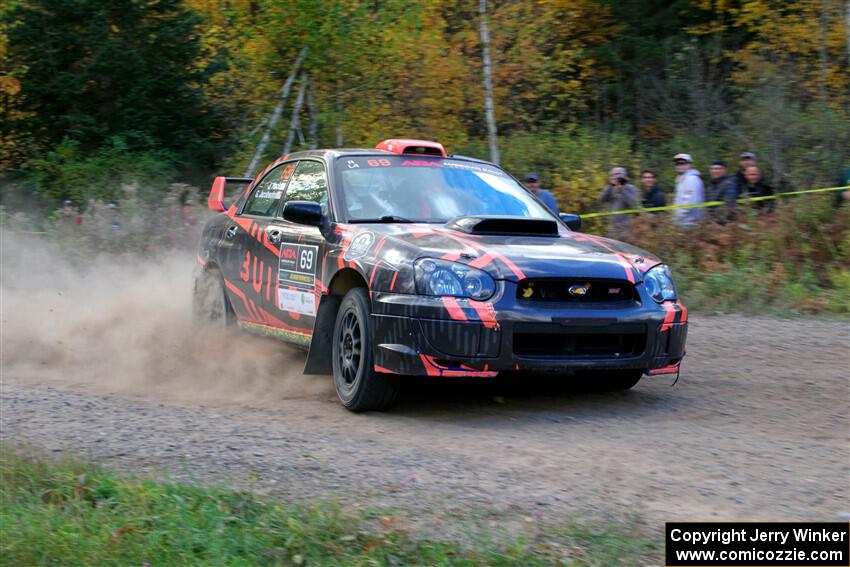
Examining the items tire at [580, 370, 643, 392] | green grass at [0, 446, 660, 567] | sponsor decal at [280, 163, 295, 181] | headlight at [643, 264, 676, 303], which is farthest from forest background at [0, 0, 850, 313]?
green grass at [0, 446, 660, 567]

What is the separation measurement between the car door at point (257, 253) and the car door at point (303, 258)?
133mm

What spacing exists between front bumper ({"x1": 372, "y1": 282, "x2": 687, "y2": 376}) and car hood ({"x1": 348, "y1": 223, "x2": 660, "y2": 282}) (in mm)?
175

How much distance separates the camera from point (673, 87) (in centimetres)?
2356

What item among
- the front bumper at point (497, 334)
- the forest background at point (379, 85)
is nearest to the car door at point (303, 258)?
the front bumper at point (497, 334)

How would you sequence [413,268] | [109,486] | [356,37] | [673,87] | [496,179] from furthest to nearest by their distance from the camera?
[673,87]
[356,37]
[496,179]
[413,268]
[109,486]

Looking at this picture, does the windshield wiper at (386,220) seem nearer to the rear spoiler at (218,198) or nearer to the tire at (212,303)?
the tire at (212,303)

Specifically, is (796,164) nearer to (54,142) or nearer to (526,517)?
(526,517)

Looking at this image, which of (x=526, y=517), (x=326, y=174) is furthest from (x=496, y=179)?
(x=526, y=517)

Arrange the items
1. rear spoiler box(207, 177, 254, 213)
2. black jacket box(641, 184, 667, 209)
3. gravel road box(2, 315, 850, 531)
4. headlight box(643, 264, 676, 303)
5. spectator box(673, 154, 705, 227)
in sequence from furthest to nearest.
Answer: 1. black jacket box(641, 184, 667, 209)
2. spectator box(673, 154, 705, 227)
3. rear spoiler box(207, 177, 254, 213)
4. headlight box(643, 264, 676, 303)
5. gravel road box(2, 315, 850, 531)

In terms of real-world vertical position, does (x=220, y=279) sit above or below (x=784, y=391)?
above

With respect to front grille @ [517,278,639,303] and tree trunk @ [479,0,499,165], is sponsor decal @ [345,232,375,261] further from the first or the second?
tree trunk @ [479,0,499,165]

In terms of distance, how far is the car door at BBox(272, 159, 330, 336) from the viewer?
7160 millimetres

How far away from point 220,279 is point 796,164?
9.47 meters

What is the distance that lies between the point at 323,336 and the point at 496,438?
1650mm
